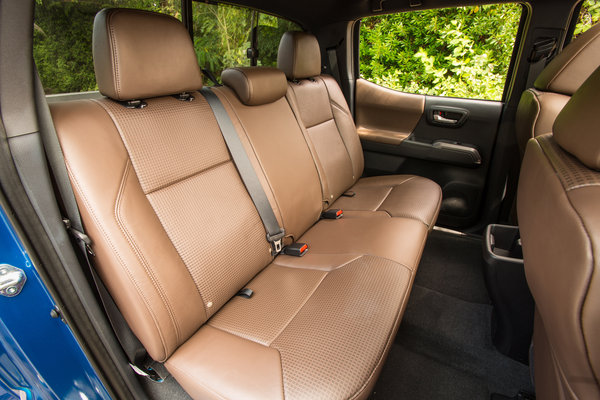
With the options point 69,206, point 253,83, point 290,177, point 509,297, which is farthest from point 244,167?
point 509,297

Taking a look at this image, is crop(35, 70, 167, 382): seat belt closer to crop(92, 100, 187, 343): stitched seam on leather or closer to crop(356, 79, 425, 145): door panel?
crop(92, 100, 187, 343): stitched seam on leather

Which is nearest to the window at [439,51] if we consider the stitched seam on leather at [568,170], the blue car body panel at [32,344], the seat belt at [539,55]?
the seat belt at [539,55]

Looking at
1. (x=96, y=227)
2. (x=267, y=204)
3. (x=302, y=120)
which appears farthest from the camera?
(x=302, y=120)

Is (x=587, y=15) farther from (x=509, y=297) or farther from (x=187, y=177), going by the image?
(x=187, y=177)

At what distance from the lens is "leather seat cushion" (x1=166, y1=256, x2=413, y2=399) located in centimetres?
94

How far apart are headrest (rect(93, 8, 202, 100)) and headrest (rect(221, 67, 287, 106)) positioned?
1.15ft

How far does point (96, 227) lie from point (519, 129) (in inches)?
78.2

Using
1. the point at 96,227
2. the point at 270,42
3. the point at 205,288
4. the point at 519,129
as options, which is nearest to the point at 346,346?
the point at 205,288

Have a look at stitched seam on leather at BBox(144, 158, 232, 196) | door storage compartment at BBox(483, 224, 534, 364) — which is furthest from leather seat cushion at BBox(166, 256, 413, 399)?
stitched seam on leather at BBox(144, 158, 232, 196)

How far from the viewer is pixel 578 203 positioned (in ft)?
2.30

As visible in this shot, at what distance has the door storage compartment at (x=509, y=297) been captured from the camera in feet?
4.51

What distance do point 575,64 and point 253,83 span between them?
1421mm

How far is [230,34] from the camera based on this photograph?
2172mm

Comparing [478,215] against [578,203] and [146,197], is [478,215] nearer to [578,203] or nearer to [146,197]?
[578,203]
